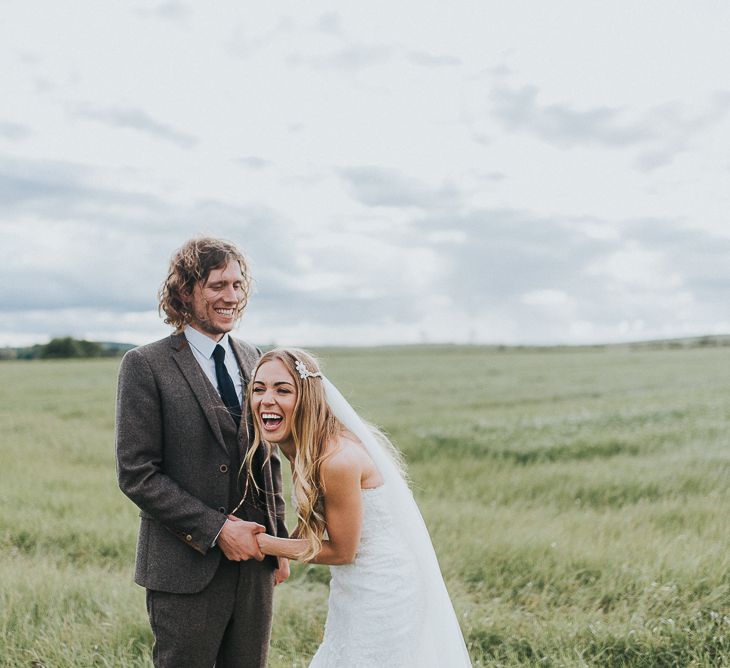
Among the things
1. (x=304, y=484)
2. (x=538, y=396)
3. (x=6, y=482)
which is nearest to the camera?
(x=304, y=484)

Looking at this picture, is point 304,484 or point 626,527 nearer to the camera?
point 304,484

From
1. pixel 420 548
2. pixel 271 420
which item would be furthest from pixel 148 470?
pixel 420 548

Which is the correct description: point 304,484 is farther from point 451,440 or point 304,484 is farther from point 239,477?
point 451,440

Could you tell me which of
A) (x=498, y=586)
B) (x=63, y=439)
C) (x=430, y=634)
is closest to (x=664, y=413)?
(x=498, y=586)

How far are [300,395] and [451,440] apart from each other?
10.6 m

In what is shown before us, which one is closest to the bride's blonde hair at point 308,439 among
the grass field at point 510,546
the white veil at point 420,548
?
the white veil at point 420,548

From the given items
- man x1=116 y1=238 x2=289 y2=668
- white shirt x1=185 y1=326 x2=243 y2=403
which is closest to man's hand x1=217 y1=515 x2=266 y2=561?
man x1=116 y1=238 x2=289 y2=668

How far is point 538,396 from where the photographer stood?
79.4ft

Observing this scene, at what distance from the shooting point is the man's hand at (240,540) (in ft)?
10.4

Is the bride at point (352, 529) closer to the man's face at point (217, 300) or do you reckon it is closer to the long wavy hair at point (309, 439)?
the long wavy hair at point (309, 439)

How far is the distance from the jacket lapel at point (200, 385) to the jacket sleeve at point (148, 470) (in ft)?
0.51

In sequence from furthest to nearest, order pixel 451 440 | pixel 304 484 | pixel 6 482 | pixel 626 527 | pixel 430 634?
pixel 451 440
pixel 6 482
pixel 626 527
pixel 430 634
pixel 304 484

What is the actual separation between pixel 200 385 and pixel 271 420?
0.44 m

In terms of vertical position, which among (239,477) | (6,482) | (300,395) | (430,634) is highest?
(300,395)
